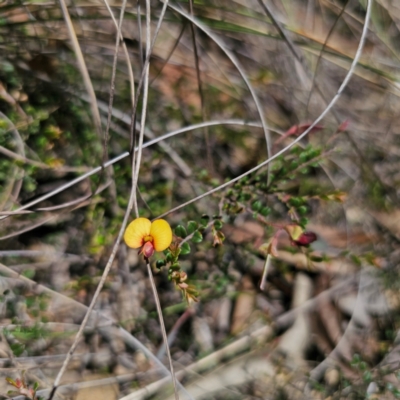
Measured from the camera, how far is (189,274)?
137 cm

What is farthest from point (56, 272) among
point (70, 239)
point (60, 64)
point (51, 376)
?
point (60, 64)

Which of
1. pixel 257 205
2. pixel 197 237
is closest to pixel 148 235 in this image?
pixel 197 237

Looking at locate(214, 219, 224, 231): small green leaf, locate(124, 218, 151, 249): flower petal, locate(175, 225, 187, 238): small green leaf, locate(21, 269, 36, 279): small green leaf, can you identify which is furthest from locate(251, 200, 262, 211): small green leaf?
locate(21, 269, 36, 279): small green leaf

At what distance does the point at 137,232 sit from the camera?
959mm

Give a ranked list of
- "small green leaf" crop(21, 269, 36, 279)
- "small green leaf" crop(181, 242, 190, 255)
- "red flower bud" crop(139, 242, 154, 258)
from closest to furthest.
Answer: "red flower bud" crop(139, 242, 154, 258)
"small green leaf" crop(181, 242, 190, 255)
"small green leaf" crop(21, 269, 36, 279)

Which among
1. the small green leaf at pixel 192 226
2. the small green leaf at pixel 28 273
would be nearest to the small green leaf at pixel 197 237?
the small green leaf at pixel 192 226

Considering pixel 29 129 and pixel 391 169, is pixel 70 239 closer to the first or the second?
pixel 29 129

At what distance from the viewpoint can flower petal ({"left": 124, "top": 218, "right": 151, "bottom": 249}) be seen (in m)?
0.95

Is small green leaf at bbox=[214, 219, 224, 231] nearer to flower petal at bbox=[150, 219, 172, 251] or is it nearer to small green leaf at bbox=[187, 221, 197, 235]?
small green leaf at bbox=[187, 221, 197, 235]

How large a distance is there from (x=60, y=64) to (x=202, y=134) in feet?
1.77

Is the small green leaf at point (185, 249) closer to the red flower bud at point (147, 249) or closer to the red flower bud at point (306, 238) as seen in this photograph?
the red flower bud at point (147, 249)

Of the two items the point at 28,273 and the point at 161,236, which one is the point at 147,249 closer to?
the point at 161,236

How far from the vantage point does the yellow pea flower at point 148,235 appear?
3.11 feet

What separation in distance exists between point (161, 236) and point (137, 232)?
0.05m
